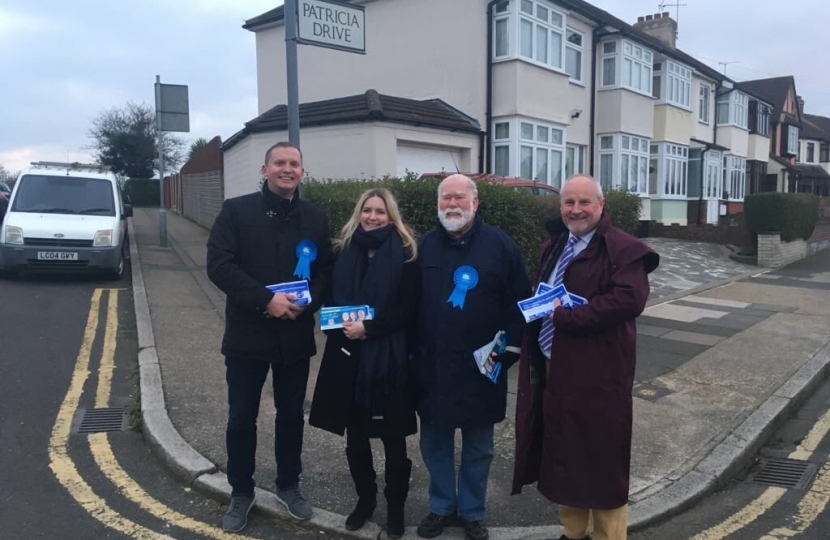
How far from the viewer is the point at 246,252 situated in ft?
11.7

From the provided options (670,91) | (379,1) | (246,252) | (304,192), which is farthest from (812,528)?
(670,91)

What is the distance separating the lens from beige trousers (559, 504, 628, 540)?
3.28 m

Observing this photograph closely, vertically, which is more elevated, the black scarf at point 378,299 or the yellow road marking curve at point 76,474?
the black scarf at point 378,299

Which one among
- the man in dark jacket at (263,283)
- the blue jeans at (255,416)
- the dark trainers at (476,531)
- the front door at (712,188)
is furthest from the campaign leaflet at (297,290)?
the front door at (712,188)

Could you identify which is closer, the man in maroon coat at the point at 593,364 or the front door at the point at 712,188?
the man in maroon coat at the point at 593,364

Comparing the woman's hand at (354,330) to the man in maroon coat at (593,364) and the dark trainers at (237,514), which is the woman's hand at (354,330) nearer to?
the man in maroon coat at (593,364)

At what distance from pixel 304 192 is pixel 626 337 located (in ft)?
21.6

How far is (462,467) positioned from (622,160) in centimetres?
1908

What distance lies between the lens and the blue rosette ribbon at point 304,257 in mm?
3580

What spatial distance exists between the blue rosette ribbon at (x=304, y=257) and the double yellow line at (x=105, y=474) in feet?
4.84

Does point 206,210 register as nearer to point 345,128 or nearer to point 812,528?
point 345,128

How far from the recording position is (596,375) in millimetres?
3137

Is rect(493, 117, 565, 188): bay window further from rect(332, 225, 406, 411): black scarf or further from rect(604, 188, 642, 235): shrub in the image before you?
rect(332, 225, 406, 411): black scarf

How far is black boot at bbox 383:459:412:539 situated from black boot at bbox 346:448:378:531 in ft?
0.34
